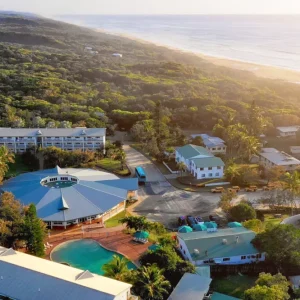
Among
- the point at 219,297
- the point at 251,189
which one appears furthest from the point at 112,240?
Answer: the point at 251,189

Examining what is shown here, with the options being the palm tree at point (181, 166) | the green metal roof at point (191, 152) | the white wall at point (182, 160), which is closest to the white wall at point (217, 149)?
the green metal roof at point (191, 152)

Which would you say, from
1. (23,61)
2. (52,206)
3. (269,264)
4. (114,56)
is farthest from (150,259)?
(114,56)

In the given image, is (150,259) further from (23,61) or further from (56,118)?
(23,61)

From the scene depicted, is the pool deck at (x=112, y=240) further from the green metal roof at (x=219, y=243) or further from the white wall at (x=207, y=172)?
the white wall at (x=207, y=172)

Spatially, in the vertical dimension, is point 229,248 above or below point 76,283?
below

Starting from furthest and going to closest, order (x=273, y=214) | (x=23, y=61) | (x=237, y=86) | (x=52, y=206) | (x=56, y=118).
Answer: (x=23, y=61) < (x=237, y=86) < (x=56, y=118) < (x=273, y=214) < (x=52, y=206)

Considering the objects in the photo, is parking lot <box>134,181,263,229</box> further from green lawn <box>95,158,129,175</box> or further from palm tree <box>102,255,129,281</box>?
palm tree <box>102,255,129,281</box>

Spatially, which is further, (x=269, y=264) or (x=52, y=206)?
(x=52, y=206)
